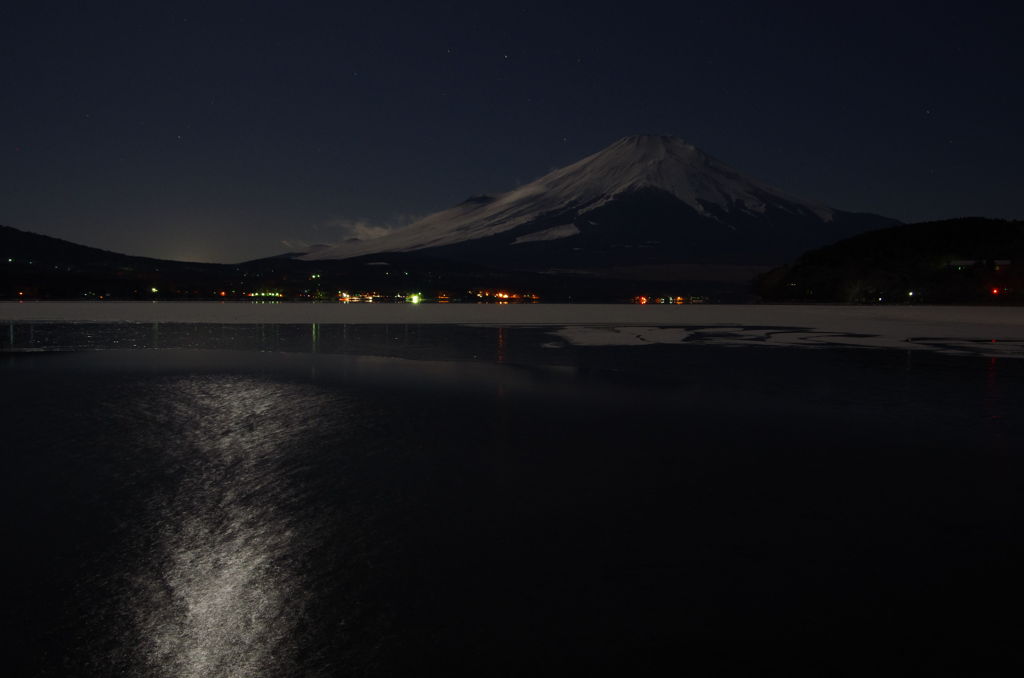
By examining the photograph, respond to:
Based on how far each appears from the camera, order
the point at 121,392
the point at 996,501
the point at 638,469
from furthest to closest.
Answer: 1. the point at 121,392
2. the point at 638,469
3. the point at 996,501

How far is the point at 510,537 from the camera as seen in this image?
6.54 metres

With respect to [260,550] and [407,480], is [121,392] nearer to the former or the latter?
[407,480]

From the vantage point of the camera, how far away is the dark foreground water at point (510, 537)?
458cm

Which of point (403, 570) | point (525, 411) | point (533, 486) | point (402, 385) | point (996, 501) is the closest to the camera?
point (403, 570)

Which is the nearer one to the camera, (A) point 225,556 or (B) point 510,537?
(A) point 225,556

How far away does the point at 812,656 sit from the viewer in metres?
4.50

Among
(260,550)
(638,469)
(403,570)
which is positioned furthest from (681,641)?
(638,469)

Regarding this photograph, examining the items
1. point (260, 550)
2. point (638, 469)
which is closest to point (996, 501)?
point (638, 469)

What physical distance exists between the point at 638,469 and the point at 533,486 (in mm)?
1414

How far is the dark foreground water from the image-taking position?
15.0 feet

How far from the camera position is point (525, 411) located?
13453 millimetres

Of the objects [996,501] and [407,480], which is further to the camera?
[407,480]

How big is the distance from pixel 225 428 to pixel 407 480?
14.3 ft

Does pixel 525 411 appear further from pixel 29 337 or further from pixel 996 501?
pixel 29 337
